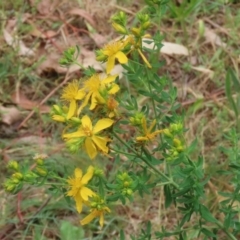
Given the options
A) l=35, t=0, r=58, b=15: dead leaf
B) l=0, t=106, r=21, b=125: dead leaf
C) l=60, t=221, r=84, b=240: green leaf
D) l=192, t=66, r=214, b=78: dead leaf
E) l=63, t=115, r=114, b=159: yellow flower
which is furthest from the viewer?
l=35, t=0, r=58, b=15: dead leaf

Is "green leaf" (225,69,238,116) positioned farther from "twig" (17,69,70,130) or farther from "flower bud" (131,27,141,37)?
"flower bud" (131,27,141,37)

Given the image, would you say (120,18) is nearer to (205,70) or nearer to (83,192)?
(83,192)

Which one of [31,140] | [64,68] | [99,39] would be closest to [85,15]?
[99,39]

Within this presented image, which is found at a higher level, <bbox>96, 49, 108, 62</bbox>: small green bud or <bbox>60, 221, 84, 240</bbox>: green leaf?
<bbox>96, 49, 108, 62</bbox>: small green bud

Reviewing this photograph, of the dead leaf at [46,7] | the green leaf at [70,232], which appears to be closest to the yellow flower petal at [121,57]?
the green leaf at [70,232]

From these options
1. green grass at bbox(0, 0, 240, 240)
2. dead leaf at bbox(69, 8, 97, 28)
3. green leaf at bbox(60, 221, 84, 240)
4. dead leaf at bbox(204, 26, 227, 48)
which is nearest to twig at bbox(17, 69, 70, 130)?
green grass at bbox(0, 0, 240, 240)

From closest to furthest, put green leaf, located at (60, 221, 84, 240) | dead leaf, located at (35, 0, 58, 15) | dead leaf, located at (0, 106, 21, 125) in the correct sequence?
1. green leaf, located at (60, 221, 84, 240)
2. dead leaf, located at (0, 106, 21, 125)
3. dead leaf, located at (35, 0, 58, 15)

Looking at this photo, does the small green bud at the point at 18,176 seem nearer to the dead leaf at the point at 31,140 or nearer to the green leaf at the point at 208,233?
the green leaf at the point at 208,233
